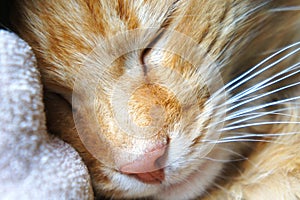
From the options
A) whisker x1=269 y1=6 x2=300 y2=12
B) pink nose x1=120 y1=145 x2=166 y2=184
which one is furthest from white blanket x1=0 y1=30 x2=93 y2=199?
whisker x1=269 y1=6 x2=300 y2=12

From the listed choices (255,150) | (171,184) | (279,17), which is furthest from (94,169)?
(279,17)

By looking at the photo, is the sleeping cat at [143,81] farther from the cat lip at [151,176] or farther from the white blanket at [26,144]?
the white blanket at [26,144]

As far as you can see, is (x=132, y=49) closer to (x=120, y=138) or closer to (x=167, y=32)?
(x=167, y=32)

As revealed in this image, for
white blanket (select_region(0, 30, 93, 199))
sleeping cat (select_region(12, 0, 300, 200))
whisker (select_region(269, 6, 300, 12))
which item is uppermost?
whisker (select_region(269, 6, 300, 12))

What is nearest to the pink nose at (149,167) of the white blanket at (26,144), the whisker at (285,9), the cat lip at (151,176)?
the cat lip at (151,176)

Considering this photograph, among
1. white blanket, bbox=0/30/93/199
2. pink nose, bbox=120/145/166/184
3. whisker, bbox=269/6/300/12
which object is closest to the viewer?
white blanket, bbox=0/30/93/199

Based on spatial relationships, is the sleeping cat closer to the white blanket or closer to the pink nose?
the pink nose

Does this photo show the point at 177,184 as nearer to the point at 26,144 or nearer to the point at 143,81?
the point at 143,81

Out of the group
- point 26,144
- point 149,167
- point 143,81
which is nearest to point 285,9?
point 143,81
